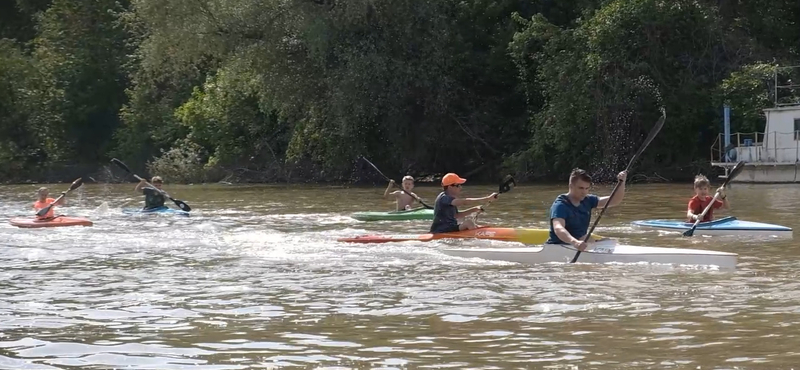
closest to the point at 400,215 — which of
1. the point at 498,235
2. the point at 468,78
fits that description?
the point at 498,235

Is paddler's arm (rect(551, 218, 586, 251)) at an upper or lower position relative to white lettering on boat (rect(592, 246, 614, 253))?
upper

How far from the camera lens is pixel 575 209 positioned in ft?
40.8

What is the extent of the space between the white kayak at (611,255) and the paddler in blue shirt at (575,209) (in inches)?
7.8

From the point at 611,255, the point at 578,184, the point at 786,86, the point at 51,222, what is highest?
the point at 786,86

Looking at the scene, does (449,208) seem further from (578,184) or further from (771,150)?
(771,150)

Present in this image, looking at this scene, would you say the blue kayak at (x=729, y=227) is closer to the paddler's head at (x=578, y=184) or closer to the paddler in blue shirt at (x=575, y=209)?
the paddler in blue shirt at (x=575, y=209)

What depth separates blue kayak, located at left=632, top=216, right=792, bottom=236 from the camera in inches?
619

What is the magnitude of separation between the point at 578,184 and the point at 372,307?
3202mm

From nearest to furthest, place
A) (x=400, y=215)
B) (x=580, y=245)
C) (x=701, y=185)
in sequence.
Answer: (x=580, y=245) → (x=701, y=185) → (x=400, y=215)

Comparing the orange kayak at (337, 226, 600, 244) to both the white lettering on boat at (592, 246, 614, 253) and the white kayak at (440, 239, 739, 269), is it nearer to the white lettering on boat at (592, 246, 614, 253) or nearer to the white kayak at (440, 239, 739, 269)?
the white kayak at (440, 239, 739, 269)

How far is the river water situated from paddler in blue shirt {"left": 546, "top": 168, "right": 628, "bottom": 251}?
37 cm

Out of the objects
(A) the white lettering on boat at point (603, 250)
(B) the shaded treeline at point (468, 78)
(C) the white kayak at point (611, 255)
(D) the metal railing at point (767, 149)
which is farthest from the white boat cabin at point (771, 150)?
(A) the white lettering on boat at point (603, 250)

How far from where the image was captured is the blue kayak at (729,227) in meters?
15.7

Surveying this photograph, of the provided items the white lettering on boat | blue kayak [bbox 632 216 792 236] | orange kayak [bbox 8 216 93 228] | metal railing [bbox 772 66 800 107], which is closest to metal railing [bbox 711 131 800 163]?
metal railing [bbox 772 66 800 107]
